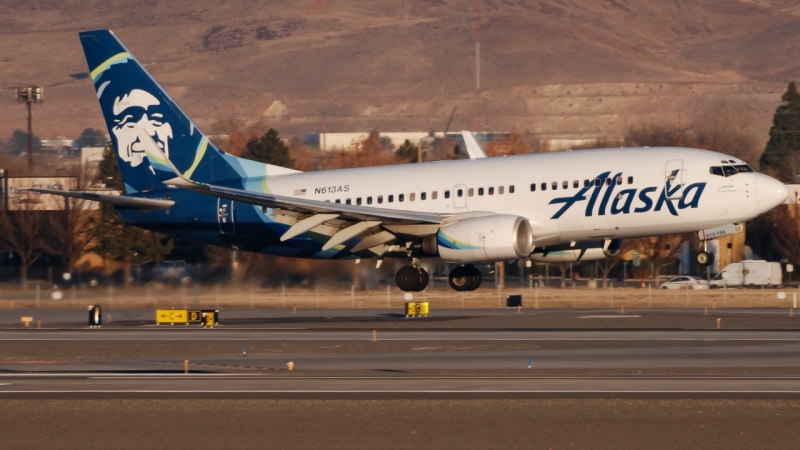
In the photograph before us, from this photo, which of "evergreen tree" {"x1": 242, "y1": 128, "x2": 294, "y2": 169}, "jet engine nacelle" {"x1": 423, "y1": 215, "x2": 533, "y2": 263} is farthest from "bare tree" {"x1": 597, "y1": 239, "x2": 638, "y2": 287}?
"jet engine nacelle" {"x1": 423, "y1": 215, "x2": 533, "y2": 263}

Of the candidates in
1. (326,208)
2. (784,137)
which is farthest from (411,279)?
(784,137)

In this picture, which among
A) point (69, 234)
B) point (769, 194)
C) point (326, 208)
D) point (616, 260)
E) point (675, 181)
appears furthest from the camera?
point (616, 260)

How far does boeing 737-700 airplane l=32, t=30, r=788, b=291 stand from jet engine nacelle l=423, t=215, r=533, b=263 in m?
0.05

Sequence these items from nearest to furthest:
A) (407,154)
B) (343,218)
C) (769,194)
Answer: (769,194), (343,218), (407,154)

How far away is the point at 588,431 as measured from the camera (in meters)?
23.3

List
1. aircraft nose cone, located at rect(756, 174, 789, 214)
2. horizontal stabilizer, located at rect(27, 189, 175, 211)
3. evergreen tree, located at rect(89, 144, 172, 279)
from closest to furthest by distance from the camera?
aircraft nose cone, located at rect(756, 174, 789, 214), horizontal stabilizer, located at rect(27, 189, 175, 211), evergreen tree, located at rect(89, 144, 172, 279)

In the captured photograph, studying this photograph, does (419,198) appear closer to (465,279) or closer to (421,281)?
(421,281)

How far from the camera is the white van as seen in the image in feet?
270

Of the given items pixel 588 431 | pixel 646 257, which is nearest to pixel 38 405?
pixel 588 431

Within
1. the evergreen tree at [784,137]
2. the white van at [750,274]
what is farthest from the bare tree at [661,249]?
the evergreen tree at [784,137]

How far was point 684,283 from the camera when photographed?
81.1m

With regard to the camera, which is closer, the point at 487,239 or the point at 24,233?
the point at 487,239

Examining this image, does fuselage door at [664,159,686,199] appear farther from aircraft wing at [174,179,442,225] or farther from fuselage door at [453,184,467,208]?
aircraft wing at [174,179,442,225]

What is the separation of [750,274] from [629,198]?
4444 centimetres
